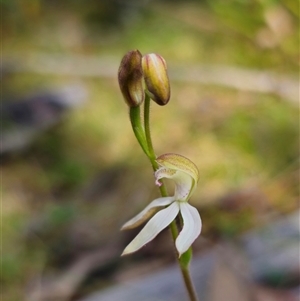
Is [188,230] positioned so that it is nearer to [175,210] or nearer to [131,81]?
[175,210]

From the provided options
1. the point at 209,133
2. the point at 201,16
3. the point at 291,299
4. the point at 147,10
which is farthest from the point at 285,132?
the point at 147,10

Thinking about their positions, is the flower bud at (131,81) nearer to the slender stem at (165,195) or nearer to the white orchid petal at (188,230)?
the slender stem at (165,195)

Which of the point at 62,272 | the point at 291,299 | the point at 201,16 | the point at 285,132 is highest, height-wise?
Answer: the point at 201,16

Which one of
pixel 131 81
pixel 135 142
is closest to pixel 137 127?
pixel 131 81

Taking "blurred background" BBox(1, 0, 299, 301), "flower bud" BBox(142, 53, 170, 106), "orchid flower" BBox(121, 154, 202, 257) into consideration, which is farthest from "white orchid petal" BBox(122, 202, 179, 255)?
"blurred background" BBox(1, 0, 299, 301)

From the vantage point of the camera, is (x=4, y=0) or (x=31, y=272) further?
(x=4, y=0)

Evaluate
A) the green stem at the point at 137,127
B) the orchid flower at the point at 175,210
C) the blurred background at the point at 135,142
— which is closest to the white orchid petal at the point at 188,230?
the orchid flower at the point at 175,210

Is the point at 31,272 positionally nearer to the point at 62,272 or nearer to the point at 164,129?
the point at 62,272
